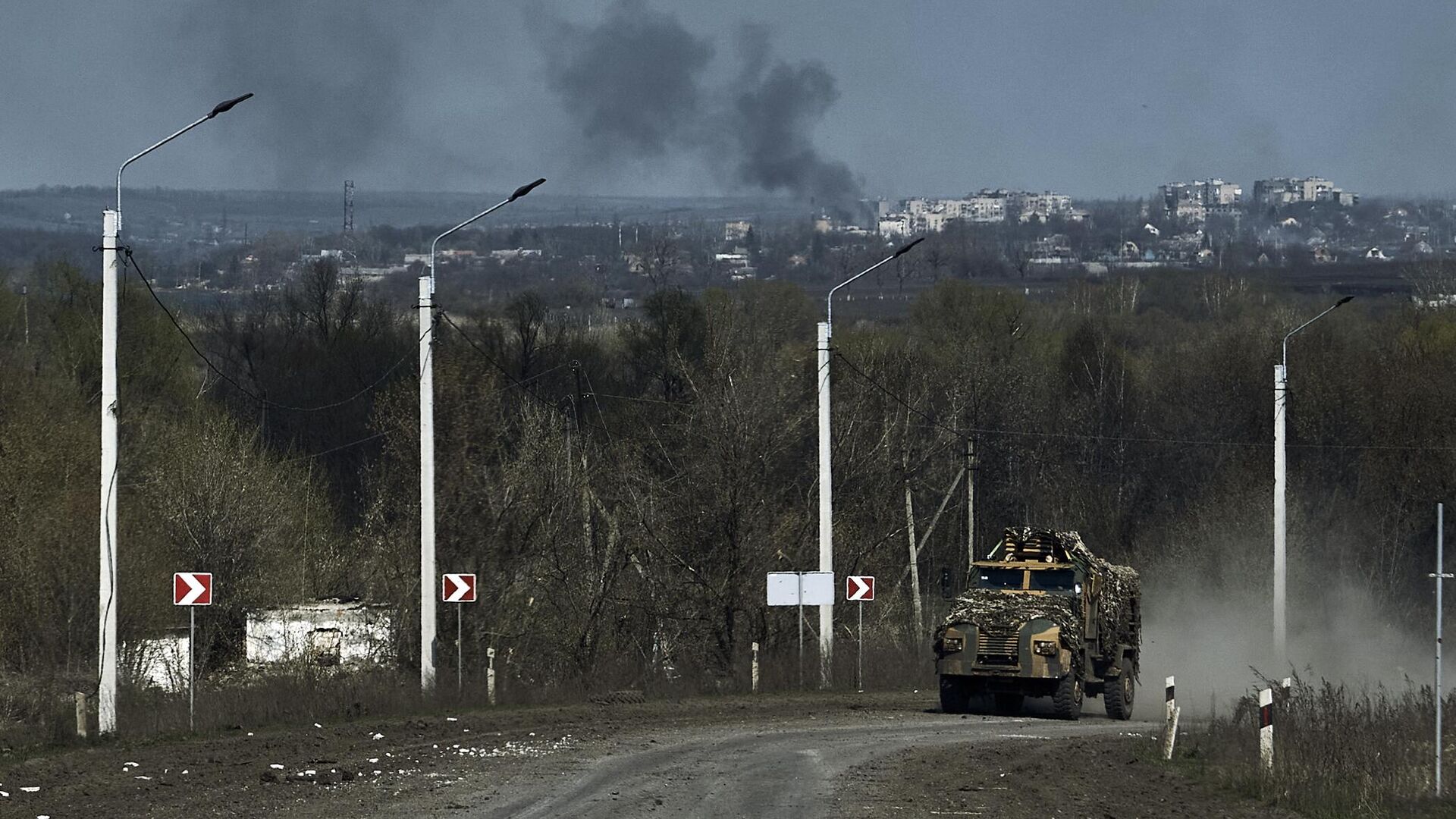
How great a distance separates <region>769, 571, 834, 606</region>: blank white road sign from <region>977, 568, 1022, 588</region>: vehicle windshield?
3.32 meters

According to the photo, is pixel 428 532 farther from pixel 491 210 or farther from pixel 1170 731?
pixel 1170 731

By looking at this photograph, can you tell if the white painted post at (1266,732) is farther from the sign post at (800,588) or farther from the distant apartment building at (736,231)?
the distant apartment building at (736,231)

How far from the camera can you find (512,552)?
4244 centimetres

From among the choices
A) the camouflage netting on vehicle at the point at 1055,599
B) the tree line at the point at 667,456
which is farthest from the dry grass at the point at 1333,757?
the tree line at the point at 667,456

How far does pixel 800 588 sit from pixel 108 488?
1309 cm

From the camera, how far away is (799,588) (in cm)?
3197

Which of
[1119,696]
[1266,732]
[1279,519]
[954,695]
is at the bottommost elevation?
[1119,696]

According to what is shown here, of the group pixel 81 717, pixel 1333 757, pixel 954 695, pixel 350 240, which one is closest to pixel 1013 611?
pixel 954 695

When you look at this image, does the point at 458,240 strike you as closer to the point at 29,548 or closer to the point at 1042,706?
the point at 29,548

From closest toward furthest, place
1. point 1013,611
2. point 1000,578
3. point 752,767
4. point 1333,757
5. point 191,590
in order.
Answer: point 1333,757 < point 752,767 < point 191,590 < point 1013,611 < point 1000,578

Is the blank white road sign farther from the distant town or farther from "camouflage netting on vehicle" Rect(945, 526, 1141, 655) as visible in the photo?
the distant town

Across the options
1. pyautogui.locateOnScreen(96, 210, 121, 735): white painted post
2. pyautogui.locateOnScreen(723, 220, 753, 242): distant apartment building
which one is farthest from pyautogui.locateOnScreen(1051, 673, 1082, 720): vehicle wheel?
pyautogui.locateOnScreen(723, 220, 753, 242): distant apartment building

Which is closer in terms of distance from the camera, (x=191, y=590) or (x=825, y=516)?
(x=191, y=590)

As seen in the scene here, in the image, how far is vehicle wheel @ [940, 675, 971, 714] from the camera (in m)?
28.3
